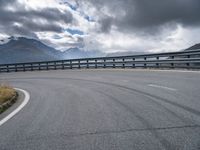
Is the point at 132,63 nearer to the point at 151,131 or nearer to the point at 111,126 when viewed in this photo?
the point at 111,126

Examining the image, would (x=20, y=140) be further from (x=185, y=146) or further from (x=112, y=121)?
(x=185, y=146)

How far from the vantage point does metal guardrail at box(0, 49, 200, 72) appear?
58.8 feet

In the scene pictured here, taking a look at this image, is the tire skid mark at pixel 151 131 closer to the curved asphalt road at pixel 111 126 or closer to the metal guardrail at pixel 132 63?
the curved asphalt road at pixel 111 126

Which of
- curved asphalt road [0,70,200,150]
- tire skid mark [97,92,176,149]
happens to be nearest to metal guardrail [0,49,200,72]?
curved asphalt road [0,70,200,150]

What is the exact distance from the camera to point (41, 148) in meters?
4.17

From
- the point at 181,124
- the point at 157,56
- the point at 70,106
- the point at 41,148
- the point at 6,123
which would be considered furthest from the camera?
the point at 157,56

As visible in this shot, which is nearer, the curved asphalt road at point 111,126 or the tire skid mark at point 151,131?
the tire skid mark at point 151,131

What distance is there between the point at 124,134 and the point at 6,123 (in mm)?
3179

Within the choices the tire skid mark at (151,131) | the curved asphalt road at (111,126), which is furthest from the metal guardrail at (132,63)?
the tire skid mark at (151,131)

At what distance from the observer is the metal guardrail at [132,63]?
58.8 feet

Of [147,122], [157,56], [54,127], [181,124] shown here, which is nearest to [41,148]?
[54,127]

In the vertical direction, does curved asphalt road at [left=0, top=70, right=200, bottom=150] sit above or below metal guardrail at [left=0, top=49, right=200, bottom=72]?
below

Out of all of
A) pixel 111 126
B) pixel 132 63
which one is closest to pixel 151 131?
pixel 111 126

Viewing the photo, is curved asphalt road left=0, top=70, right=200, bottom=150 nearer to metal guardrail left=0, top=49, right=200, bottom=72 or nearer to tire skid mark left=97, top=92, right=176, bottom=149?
tire skid mark left=97, top=92, right=176, bottom=149
